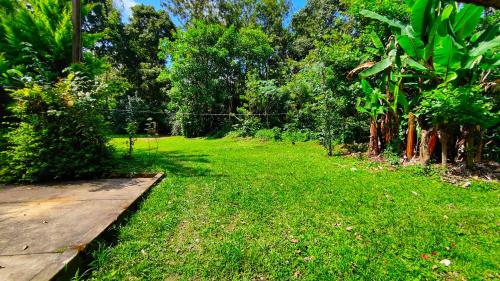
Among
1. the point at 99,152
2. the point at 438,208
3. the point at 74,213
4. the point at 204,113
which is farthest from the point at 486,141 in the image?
the point at 204,113

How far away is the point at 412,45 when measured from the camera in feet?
18.3

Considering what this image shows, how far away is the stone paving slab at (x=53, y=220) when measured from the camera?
7.44ft

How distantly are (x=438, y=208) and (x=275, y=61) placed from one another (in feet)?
64.8

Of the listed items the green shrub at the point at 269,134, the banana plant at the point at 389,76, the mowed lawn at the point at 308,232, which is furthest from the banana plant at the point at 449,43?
the green shrub at the point at 269,134

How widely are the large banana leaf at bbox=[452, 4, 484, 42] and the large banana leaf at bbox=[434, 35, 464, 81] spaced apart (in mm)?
528

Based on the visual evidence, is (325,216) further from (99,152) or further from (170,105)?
(170,105)

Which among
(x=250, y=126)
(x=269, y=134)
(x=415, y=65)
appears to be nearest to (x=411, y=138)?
(x=415, y=65)

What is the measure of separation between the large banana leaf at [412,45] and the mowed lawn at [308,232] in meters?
2.75

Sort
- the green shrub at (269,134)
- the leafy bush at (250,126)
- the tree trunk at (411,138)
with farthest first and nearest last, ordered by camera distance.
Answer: the leafy bush at (250,126) → the green shrub at (269,134) → the tree trunk at (411,138)

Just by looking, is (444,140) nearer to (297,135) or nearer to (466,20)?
(466,20)

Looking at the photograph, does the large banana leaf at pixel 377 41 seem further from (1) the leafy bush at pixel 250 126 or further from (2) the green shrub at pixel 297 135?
(1) the leafy bush at pixel 250 126

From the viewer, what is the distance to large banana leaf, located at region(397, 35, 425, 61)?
5527 mm

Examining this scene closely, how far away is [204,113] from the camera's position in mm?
20078

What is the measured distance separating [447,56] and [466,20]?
2.94ft
